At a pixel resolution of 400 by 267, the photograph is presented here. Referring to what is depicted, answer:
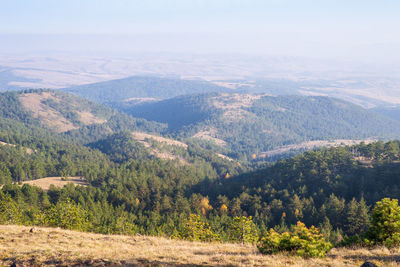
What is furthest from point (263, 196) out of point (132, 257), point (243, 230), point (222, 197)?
point (132, 257)

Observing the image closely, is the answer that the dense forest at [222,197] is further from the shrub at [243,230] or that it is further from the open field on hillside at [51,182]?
the shrub at [243,230]

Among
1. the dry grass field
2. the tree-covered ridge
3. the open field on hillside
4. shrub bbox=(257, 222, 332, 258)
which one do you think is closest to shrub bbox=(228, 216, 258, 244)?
the dry grass field

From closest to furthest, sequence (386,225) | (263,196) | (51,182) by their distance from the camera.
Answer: (386,225) → (263,196) → (51,182)

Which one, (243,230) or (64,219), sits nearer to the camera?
(243,230)

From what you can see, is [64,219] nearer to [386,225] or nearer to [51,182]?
[386,225]

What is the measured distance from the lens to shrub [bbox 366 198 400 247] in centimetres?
2482

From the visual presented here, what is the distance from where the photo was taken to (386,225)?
83.3 ft

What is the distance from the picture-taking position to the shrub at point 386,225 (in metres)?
24.8

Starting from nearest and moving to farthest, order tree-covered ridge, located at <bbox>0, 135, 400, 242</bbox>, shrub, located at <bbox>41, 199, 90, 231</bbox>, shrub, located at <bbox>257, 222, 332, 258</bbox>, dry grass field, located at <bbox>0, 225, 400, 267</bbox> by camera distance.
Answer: dry grass field, located at <bbox>0, 225, 400, 267</bbox>, shrub, located at <bbox>257, 222, 332, 258</bbox>, shrub, located at <bbox>41, 199, 90, 231</bbox>, tree-covered ridge, located at <bbox>0, 135, 400, 242</bbox>

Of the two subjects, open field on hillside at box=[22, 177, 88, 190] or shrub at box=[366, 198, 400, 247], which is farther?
open field on hillside at box=[22, 177, 88, 190]

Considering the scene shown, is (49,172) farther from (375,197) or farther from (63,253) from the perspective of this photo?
(375,197)

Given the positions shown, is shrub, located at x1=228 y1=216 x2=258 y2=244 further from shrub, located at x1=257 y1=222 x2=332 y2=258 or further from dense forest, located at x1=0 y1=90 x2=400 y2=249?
shrub, located at x1=257 y1=222 x2=332 y2=258

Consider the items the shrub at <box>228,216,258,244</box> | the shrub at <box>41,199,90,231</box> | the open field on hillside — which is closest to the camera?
the shrub at <box>228,216,258,244</box>

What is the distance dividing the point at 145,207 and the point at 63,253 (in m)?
88.2
